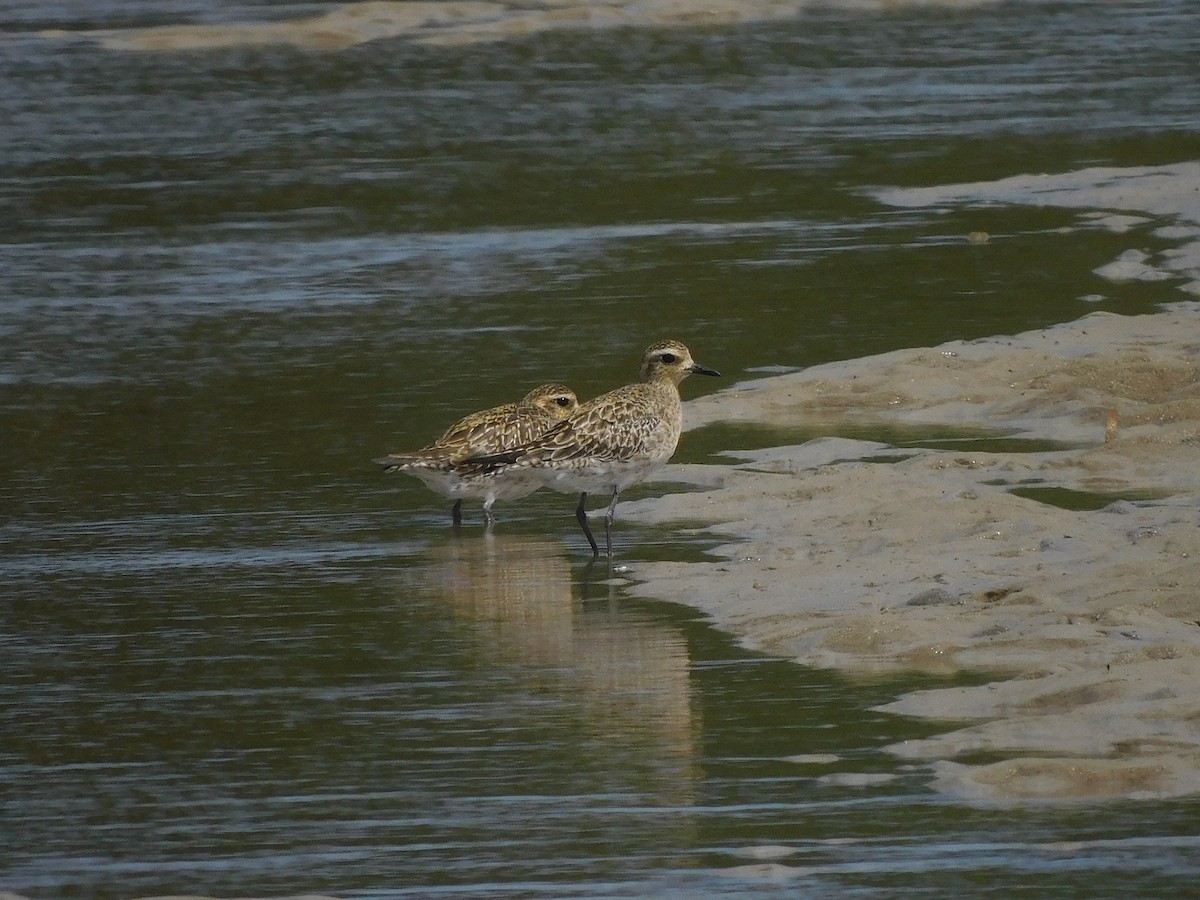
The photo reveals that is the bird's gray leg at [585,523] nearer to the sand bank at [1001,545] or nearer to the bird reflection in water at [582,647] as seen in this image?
the bird reflection in water at [582,647]

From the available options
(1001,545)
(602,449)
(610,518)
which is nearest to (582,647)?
(610,518)

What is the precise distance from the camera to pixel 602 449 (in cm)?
1196

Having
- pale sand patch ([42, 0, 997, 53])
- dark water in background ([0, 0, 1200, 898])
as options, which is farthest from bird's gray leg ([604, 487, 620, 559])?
pale sand patch ([42, 0, 997, 53])

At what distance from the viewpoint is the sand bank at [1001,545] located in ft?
26.8

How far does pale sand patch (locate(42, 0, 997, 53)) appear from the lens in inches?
1283

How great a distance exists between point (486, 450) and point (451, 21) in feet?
72.5

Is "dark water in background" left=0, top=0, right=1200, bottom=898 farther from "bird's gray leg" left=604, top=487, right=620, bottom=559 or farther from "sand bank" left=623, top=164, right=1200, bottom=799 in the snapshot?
"sand bank" left=623, top=164, right=1200, bottom=799

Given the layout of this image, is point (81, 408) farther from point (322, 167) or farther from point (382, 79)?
point (382, 79)

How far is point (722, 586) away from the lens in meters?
10.6

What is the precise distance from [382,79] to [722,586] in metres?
19.3

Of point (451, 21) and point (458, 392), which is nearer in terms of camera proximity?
point (458, 392)

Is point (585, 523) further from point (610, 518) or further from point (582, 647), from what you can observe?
point (582, 647)

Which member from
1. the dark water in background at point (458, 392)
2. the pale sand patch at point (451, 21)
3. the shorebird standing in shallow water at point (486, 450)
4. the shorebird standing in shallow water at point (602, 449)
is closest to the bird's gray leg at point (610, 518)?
the shorebird standing in shallow water at point (602, 449)

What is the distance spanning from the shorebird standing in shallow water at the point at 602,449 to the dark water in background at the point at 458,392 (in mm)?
278
